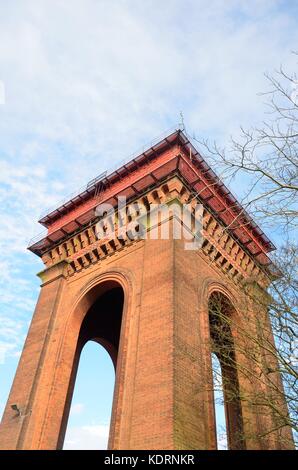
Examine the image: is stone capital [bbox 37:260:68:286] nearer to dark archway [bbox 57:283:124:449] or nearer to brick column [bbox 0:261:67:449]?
brick column [bbox 0:261:67:449]

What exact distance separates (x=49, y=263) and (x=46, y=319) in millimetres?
2909

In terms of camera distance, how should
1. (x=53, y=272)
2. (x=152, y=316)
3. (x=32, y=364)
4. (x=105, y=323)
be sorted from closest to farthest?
(x=152, y=316) < (x=32, y=364) < (x=53, y=272) < (x=105, y=323)

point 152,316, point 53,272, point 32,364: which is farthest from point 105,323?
point 152,316

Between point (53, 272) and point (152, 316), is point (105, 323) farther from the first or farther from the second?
point (152, 316)

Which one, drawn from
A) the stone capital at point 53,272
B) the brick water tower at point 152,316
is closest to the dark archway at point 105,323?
the brick water tower at point 152,316

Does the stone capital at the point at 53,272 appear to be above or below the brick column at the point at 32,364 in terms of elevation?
above

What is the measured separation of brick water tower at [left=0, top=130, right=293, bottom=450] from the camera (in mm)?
9547

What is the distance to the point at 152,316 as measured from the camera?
433 inches

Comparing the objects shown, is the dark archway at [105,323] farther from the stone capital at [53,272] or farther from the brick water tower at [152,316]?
the stone capital at [53,272]

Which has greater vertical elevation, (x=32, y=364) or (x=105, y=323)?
(x=105, y=323)

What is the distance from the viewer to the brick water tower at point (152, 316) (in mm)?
9547

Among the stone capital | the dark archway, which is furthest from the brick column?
the dark archway

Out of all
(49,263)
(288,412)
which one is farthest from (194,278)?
(49,263)

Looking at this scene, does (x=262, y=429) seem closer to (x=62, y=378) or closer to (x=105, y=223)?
(x=62, y=378)
